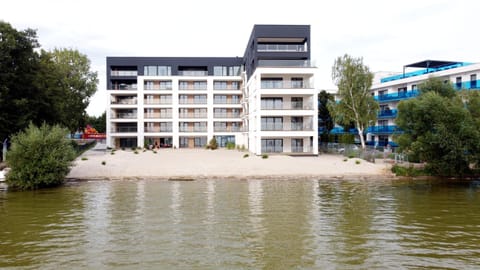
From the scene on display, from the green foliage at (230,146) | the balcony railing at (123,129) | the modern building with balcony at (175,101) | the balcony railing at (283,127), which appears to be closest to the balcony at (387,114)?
the balcony railing at (283,127)

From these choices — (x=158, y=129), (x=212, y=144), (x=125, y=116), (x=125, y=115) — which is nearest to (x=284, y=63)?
(x=212, y=144)

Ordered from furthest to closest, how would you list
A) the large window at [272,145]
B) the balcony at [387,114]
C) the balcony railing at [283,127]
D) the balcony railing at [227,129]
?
the balcony railing at [227,129], the balcony at [387,114], the large window at [272,145], the balcony railing at [283,127]

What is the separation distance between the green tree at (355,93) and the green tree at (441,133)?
55.5 feet

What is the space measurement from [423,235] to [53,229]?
47.5ft

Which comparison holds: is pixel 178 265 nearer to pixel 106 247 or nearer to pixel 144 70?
pixel 106 247

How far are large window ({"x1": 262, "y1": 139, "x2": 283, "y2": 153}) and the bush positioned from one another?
26.5 m

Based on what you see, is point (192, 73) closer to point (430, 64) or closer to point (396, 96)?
point (396, 96)

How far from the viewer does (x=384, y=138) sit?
58000mm

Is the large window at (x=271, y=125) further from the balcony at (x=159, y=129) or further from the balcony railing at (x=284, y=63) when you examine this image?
the balcony at (x=159, y=129)

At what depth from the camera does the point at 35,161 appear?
26781 millimetres

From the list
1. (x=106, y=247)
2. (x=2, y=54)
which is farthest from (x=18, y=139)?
(x=106, y=247)

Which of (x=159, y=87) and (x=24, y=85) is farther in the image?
(x=159, y=87)

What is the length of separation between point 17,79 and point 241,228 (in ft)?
106

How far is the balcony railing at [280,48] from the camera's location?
51312mm
